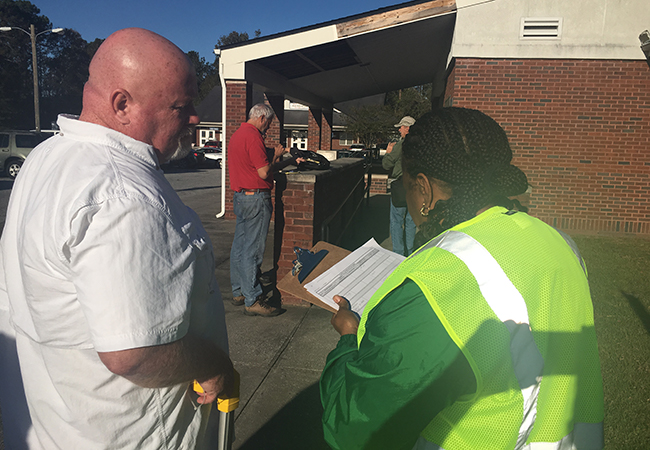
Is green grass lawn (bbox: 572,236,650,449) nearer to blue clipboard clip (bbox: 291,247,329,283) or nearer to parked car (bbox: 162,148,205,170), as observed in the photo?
blue clipboard clip (bbox: 291,247,329,283)

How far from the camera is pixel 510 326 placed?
1024mm

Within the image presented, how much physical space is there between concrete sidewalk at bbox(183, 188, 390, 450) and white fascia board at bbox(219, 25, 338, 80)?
17.8 feet

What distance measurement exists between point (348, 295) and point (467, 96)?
8.61 m

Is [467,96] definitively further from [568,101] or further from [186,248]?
[186,248]

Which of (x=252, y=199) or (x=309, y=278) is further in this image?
(x=252, y=199)

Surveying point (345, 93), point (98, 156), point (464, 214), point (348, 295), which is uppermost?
point (345, 93)

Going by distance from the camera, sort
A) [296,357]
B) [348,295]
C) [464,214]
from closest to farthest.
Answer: [464,214] → [348,295] → [296,357]

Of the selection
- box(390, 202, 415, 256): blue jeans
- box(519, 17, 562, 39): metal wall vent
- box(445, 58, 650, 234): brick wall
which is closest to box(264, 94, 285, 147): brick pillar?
box(445, 58, 650, 234): brick wall

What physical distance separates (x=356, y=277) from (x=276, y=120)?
43.6 ft

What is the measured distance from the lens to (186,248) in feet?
4.26

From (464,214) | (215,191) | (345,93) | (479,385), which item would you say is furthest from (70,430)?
(345,93)

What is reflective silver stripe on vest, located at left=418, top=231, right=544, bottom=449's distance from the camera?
102 centimetres

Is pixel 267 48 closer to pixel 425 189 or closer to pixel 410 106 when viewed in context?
pixel 425 189

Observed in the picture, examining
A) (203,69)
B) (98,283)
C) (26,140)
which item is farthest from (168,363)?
(203,69)
